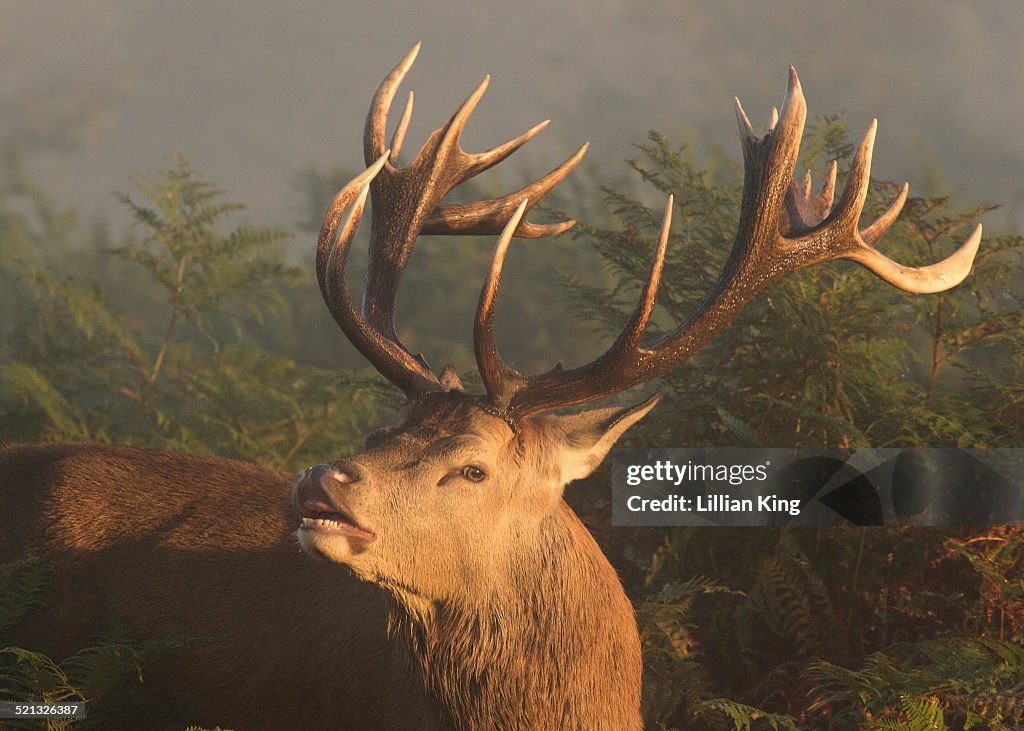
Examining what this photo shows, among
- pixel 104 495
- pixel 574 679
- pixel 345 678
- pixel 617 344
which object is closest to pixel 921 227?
pixel 617 344

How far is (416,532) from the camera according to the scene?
129 inches

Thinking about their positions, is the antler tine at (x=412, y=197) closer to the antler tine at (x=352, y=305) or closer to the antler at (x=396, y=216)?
the antler at (x=396, y=216)

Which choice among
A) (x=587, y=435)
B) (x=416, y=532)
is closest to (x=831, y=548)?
(x=587, y=435)

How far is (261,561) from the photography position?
4.10m

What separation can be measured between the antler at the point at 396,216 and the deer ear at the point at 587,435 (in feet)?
1.48

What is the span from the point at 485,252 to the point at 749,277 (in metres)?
10.4

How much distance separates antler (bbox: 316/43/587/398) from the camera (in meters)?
3.69

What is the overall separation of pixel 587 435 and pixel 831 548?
1.43m

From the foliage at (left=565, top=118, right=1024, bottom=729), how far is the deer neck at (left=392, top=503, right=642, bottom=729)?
48 centimetres

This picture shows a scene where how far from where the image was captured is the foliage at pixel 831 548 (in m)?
3.81

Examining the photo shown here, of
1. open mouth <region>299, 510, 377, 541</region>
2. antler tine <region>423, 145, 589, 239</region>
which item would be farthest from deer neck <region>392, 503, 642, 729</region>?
antler tine <region>423, 145, 589, 239</region>

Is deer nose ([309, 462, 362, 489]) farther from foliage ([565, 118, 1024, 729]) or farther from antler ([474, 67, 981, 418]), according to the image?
foliage ([565, 118, 1024, 729])

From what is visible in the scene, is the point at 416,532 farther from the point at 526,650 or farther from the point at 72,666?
the point at 72,666

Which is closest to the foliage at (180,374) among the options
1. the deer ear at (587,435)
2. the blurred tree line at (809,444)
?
the blurred tree line at (809,444)
